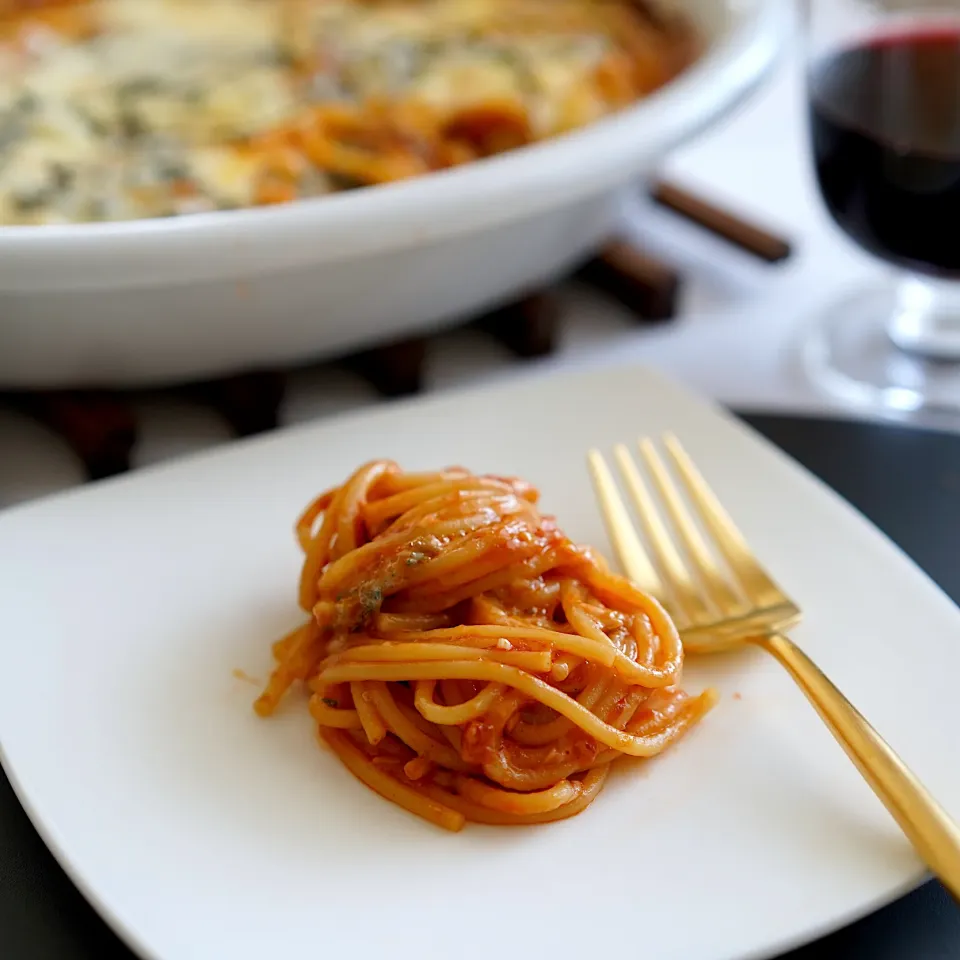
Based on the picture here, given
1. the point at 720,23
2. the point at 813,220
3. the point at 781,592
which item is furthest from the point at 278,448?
the point at 813,220

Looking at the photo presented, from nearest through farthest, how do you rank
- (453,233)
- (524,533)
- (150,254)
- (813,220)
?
(524,533), (150,254), (453,233), (813,220)

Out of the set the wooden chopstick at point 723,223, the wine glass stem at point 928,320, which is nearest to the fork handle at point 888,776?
the wine glass stem at point 928,320

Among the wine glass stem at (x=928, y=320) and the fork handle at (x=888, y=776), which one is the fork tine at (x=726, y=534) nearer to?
the fork handle at (x=888, y=776)

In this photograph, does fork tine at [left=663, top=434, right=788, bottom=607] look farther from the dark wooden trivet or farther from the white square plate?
the dark wooden trivet

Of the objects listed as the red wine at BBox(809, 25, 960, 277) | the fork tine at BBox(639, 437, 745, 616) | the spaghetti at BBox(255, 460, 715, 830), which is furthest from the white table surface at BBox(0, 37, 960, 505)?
the spaghetti at BBox(255, 460, 715, 830)

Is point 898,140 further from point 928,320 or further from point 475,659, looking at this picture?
point 475,659

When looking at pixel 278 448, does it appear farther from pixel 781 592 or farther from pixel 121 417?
pixel 781 592

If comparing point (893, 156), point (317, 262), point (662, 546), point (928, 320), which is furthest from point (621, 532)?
point (928, 320)
